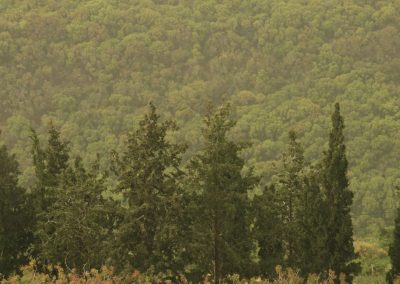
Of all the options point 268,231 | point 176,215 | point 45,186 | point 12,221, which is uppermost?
point 45,186

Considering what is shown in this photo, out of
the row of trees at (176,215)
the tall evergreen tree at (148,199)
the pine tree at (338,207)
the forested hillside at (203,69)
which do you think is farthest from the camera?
the forested hillside at (203,69)

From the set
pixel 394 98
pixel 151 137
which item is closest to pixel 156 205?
pixel 151 137

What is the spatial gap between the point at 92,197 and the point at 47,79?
85.3m

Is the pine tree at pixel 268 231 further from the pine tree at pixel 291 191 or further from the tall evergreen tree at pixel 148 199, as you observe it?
the tall evergreen tree at pixel 148 199

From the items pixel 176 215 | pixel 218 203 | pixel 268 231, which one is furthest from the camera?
pixel 268 231

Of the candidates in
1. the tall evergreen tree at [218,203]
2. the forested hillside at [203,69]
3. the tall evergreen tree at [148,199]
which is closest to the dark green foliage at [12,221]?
the tall evergreen tree at [148,199]

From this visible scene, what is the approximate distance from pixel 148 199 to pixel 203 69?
286 feet

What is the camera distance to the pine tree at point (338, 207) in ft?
67.5

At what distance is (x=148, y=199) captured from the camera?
19312 mm

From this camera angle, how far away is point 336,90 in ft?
314

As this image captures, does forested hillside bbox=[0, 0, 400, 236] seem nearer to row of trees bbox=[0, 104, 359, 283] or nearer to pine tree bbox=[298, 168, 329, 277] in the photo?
pine tree bbox=[298, 168, 329, 277]

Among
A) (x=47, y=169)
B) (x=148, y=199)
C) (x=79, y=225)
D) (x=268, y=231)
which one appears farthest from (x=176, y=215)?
(x=47, y=169)

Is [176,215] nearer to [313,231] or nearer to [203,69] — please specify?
[313,231]

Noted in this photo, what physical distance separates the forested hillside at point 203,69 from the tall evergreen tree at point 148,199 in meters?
60.2
